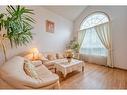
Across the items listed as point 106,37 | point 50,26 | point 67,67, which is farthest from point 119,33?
point 50,26

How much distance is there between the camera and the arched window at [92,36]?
4.78 m

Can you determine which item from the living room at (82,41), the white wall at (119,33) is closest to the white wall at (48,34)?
the living room at (82,41)

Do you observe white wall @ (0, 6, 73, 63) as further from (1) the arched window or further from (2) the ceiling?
(1) the arched window

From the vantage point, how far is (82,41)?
19.1 feet

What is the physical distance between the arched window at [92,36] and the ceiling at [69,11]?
0.60 meters

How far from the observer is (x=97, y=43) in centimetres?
502

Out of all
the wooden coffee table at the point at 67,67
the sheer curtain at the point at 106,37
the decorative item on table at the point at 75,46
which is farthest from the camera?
the decorative item on table at the point at 75,46

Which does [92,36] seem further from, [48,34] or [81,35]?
[48,34]

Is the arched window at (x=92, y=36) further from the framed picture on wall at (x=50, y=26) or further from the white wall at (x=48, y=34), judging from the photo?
the framed picture on wall at (x=50, y=26)

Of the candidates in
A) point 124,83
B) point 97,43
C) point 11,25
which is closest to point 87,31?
point 97,43

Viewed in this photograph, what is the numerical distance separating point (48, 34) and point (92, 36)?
2295 mm

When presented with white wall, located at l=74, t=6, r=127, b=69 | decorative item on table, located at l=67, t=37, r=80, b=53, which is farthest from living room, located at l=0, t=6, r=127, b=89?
decorative item on table, located at l=67, t=37, r=80, b=53
